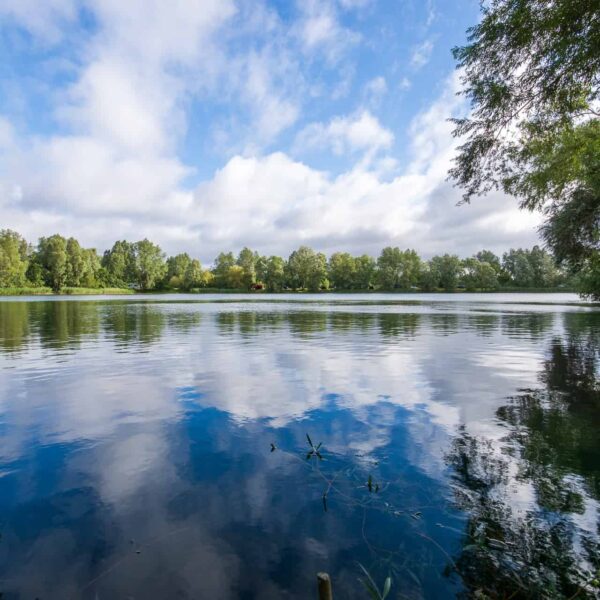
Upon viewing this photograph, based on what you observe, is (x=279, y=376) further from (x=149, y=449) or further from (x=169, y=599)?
(x=169, y=599)

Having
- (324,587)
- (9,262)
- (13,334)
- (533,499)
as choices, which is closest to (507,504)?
(533,499)

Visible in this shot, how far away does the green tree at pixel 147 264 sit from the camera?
19350 centimetres

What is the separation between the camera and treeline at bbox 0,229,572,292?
144125 millimetres

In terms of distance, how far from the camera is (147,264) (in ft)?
633

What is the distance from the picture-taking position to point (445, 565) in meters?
5.49

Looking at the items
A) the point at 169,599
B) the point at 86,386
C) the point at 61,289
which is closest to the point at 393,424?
the point at 169,599

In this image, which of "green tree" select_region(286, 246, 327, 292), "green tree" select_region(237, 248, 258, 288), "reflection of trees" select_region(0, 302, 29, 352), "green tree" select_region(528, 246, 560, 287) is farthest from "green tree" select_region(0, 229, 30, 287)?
"green tree" select_region(528, 246, 560, 287)

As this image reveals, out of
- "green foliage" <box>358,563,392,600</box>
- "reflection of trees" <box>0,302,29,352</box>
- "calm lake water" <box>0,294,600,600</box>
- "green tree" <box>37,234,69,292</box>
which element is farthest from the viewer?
"green tree" <box>37,234,69,292</box>

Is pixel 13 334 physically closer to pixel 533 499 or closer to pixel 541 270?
pixel 533 499

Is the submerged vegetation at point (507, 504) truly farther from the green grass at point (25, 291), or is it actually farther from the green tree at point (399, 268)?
the green tree at point (399, 268)

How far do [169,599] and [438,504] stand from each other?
176 inches

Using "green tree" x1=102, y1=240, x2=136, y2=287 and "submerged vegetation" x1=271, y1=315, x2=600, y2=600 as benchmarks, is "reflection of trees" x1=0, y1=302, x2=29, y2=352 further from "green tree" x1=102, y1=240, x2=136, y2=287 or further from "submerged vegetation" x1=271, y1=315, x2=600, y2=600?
"green tree" x1=102, y1=240, x2=136, y2=287

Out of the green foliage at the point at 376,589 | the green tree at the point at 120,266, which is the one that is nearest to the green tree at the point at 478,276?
the green tree at the point at 120,266

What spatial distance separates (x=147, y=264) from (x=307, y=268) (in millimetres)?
77192
